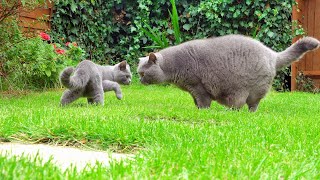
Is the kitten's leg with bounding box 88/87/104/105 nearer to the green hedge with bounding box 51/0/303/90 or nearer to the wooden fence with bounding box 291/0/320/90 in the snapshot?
the green hedge with bounding box 51/0/303/90

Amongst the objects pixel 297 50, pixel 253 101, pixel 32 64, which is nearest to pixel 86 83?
pixel 253 101

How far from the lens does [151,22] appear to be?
1141 centimetres

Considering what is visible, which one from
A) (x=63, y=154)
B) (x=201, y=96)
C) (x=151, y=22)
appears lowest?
(x=201, y=96)

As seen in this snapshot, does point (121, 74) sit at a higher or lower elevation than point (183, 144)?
lower

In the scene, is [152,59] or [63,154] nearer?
[63,154]

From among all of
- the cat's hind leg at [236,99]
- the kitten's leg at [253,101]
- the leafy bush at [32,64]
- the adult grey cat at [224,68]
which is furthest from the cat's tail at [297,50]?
the leafy bush at [32,64]

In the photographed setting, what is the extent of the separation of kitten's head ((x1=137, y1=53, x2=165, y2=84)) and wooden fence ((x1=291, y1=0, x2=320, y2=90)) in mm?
5157

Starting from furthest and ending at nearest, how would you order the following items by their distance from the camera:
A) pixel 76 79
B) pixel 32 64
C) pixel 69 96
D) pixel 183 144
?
pixel 32 64
pixel 69 96
pixel 76 79
pixel 183 144

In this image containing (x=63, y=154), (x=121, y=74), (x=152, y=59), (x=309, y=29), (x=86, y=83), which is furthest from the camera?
(x=309, y=29)

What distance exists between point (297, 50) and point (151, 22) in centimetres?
624

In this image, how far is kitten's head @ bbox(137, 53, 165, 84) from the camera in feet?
19.0

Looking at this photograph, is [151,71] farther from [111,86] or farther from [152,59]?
[111,86]

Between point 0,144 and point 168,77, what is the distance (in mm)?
3112

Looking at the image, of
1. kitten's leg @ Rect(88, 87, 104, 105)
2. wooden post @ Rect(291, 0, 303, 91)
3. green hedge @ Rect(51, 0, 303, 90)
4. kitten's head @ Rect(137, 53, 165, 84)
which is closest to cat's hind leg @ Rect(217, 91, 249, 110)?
kitten's head @ Rect(137, 53, 165, 84)
